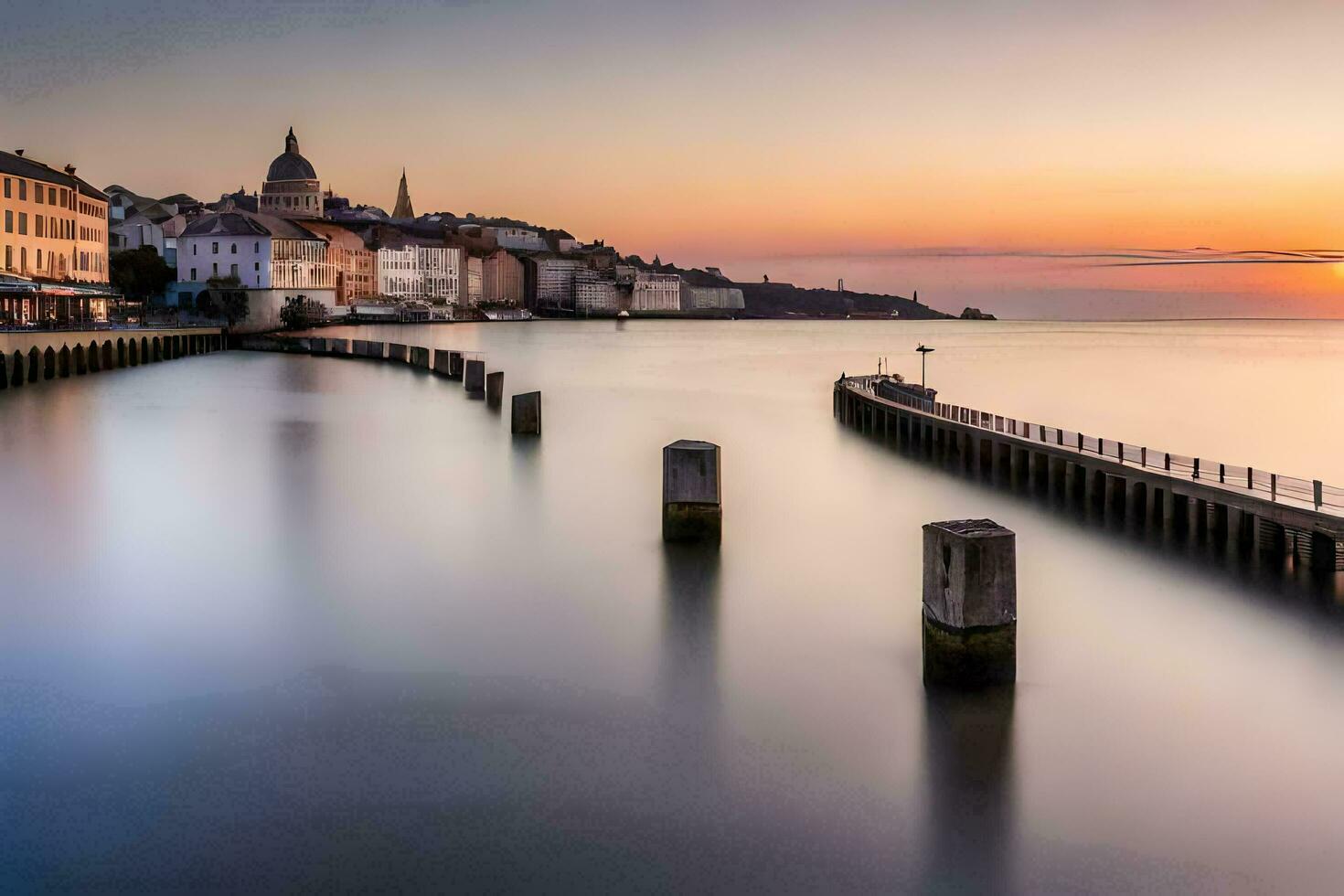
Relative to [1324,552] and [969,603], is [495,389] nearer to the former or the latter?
[1324,552]

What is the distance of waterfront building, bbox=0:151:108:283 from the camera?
68.2 metres

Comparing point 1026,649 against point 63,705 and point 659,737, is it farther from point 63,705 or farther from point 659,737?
point 63,705

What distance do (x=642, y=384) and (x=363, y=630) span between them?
192 feet

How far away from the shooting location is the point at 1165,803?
9.86 metres

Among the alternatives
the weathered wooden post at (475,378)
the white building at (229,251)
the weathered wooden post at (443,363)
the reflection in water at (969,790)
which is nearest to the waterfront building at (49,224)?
the weathered wooden post at (443,363)

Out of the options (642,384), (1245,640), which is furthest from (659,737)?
(642,384)

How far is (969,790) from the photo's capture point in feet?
33.4

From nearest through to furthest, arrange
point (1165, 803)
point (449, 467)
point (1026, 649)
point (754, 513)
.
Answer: point (1165, 803)
point (1026, 649)
point (754, 513)
point (449, 467)

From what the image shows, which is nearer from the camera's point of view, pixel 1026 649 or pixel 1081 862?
pixel 1081 862

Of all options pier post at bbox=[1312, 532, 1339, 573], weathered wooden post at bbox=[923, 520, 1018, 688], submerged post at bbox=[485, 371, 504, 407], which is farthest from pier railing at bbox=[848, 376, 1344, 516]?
submerged post at bbox=[485, 371, 504, 407]

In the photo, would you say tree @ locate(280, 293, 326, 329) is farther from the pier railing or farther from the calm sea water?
the pier railing

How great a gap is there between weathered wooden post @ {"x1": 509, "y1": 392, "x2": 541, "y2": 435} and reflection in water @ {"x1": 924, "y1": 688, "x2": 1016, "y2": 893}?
25.9 metres

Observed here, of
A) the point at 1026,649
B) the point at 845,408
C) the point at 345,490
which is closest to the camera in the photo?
the point at 1026,649

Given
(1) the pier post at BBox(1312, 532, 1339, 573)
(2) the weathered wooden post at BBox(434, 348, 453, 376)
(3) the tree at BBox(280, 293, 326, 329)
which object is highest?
(3) the tree at BBox(280, 293, 326, 329)
